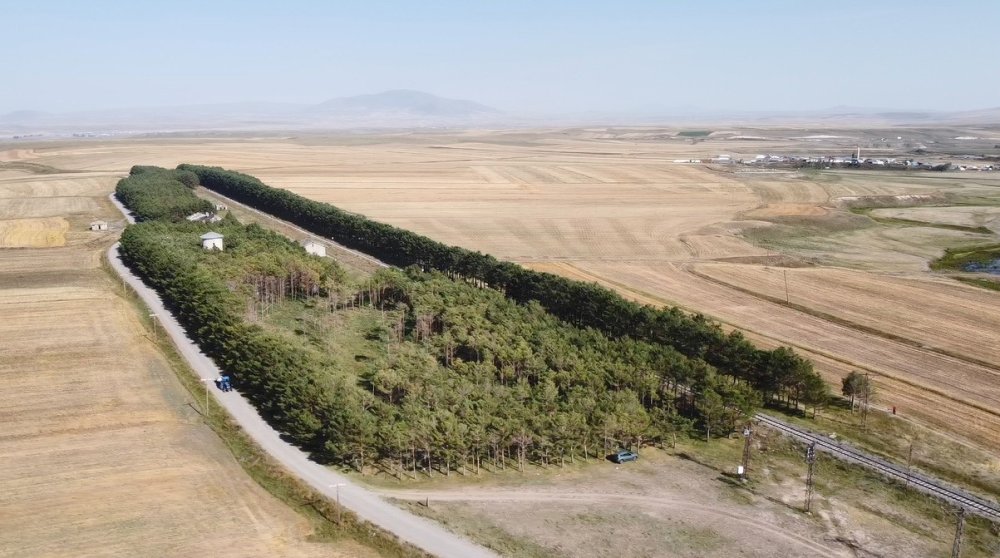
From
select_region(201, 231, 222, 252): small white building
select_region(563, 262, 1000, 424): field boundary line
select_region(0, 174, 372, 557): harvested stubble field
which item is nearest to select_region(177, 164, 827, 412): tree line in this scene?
select_region(563, 262, 1000, 424): field boundary line

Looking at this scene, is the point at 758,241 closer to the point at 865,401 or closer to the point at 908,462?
the point at 865,401

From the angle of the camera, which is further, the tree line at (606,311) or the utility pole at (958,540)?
the tree line at (606,311)

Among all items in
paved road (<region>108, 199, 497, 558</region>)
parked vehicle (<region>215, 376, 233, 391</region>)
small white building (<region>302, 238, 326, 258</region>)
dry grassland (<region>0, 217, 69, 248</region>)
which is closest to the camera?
paved road (<region>108, 199, 497, 558</region>)

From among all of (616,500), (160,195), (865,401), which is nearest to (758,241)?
(865,401)

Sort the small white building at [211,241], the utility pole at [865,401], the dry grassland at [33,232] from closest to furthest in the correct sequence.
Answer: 1. the utility pole at [865,401]
2. the small white building at [211,241]
3. the dry grassland at [33,232]

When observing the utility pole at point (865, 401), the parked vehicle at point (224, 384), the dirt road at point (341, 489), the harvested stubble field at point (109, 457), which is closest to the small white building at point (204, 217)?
the harvested stubble field at point (109, 457)

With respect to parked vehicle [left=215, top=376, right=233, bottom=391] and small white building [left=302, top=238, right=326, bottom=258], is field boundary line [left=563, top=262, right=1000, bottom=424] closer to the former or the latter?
small white building [left=302, top=238, right=326, bottom=258]

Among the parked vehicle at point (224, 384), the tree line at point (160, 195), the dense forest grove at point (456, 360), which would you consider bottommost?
the parked vehicle at point (224, 384)

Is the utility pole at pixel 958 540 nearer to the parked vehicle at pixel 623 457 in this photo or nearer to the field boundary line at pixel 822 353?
the parked vehicle at pixel 623 457
